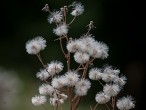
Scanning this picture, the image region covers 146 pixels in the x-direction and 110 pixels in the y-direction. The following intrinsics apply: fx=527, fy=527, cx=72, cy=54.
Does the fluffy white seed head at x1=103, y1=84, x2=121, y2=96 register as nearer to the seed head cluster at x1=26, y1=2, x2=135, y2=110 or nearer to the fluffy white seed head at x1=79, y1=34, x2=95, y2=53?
the seed head cluster at x1=26, y1=2, x2=135, y2=110

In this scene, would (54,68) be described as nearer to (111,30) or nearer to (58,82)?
(58,82)

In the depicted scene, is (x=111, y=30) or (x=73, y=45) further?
(x=111, y=30)

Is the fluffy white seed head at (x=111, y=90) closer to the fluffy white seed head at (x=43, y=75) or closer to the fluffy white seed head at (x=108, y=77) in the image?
the fluffy white seed head at (x=108, y=77)

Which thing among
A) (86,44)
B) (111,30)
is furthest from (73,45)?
(111,30)

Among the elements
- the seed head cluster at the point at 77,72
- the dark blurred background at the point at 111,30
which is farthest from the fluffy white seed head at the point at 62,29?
the dark blurred background at the point at 111,30

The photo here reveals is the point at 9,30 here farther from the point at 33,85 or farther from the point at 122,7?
the point at 122,7

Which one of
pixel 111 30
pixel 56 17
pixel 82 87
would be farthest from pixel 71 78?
pixel 111 30

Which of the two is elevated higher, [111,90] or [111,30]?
[111,30]

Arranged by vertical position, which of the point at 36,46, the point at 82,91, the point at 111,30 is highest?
the point at 111,30

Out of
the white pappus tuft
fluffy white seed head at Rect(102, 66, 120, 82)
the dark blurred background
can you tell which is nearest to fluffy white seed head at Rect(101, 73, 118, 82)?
fluffy white seed head at Rect(102, 66, 120, 82)

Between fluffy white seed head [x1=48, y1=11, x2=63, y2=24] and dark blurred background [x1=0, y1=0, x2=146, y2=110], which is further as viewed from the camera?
dark blurred background [x1=0, y1=0, x2=146, y2=110]

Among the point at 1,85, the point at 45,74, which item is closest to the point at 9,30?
the point at 1,85
